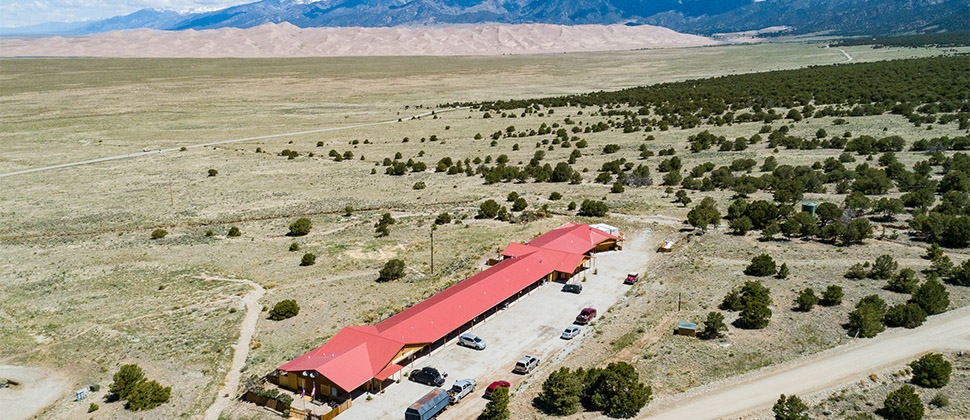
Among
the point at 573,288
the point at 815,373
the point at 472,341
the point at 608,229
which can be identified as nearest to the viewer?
the point at 815,373

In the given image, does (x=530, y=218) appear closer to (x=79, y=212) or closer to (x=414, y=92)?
(x=79, y=212)

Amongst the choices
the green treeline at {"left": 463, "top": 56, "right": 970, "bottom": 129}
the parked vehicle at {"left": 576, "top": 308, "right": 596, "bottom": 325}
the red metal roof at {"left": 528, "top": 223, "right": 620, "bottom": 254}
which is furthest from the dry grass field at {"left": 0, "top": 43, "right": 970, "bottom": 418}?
the green treeline at {"left": 463, "top": 56, "right": 970, "bottom": 129}

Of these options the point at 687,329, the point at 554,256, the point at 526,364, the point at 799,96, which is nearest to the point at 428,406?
the point at 526,364

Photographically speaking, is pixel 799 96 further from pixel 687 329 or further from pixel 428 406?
pixel 428 406

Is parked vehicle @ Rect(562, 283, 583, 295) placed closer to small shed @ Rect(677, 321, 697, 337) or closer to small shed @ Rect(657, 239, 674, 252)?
small shed @ Rect(677, 321, 697, 337)

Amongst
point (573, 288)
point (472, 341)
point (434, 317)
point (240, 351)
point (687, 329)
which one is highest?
point (687, 329)
